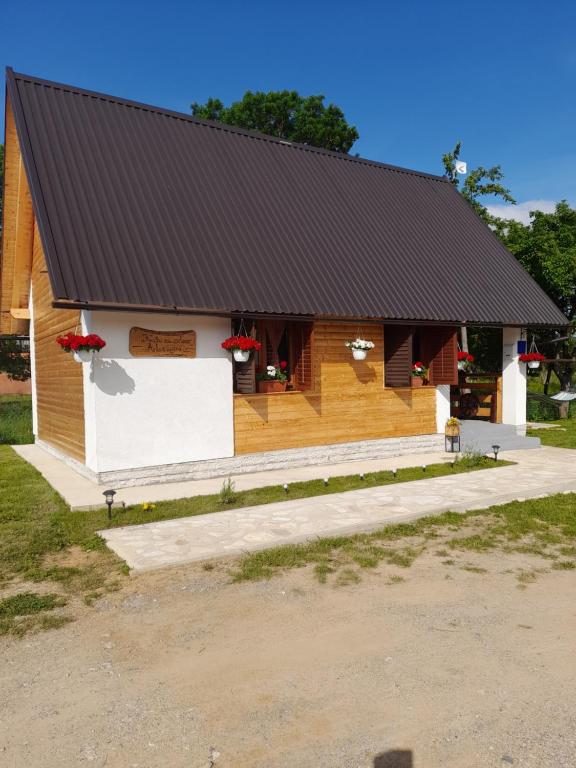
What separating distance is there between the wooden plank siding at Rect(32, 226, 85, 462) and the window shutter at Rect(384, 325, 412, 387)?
6257 millimetres

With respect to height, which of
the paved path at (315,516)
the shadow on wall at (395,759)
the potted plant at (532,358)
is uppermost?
the potted plant at (532,358)

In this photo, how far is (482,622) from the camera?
458cm

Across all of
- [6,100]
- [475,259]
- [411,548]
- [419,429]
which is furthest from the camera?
[475,259]

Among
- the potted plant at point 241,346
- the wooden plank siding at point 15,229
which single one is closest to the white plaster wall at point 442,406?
the potted plant at point 241,346

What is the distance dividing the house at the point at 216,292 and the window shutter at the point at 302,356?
40 millimetres

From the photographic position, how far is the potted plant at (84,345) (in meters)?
8.88

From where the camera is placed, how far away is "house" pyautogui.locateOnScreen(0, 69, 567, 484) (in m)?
9.65

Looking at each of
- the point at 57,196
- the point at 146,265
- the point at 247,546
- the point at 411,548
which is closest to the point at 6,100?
the point at 57,196

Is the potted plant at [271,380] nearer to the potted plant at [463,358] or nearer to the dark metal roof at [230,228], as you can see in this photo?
the dark metal roof at [230,228]

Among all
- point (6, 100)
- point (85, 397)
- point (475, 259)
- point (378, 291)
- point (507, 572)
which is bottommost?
point (507, 572)

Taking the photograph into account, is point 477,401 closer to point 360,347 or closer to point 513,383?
point 513,383

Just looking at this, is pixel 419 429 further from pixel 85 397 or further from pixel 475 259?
pixel 85 397

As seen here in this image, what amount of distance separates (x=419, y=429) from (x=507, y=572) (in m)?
7.38

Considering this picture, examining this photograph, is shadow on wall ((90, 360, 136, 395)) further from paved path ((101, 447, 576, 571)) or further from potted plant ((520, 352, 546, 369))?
potted plant ((520, 352, 546, 369))
